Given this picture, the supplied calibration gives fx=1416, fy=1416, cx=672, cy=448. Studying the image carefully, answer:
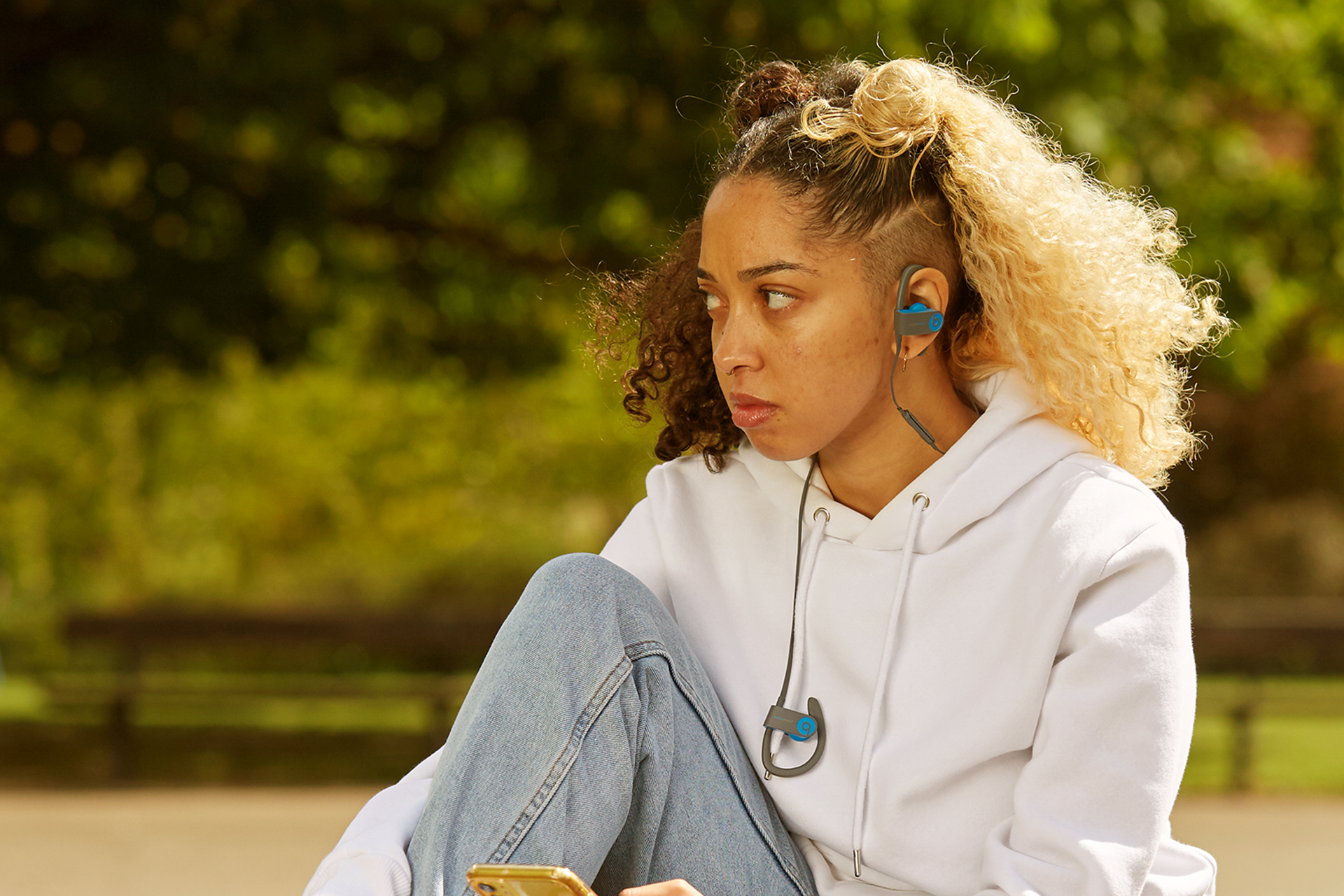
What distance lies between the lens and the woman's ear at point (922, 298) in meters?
2.02

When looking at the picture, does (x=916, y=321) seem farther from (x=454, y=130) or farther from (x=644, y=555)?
(x=454, y=130)

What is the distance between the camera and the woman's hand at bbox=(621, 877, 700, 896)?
179cm

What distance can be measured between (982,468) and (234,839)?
4.29 m

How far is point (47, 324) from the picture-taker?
700 cm

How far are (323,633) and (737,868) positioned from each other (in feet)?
19.7

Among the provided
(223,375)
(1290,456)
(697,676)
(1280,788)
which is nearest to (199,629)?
(223,375)

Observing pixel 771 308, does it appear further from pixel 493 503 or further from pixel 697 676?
pixel 493 503

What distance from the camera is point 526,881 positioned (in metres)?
1.68

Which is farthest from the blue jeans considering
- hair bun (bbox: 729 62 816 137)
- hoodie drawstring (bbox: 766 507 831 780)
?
hair bun (bbox: 729 62 816 137)

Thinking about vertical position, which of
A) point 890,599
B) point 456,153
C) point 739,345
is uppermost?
point 456,153

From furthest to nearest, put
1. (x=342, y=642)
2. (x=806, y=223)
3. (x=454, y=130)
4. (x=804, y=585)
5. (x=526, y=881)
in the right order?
(x=342, y=642) < (x=454, y=130) < (x=804, y=585) < (x=806, y=223) < (x=526, y=881)

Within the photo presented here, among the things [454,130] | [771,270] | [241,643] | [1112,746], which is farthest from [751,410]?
[241,643]

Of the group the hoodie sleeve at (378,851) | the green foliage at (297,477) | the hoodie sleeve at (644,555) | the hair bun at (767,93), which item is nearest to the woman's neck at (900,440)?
the hoodie sleeve at (644,555)

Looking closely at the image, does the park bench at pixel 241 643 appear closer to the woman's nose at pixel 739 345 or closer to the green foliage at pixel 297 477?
the green foliage at pixel 297 477
